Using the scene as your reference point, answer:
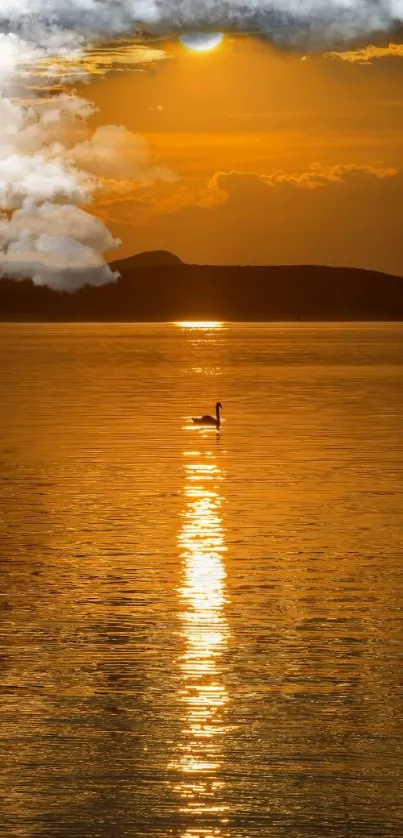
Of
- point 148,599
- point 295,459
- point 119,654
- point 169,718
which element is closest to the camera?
point 169,718

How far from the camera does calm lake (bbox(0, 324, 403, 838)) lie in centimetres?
1312

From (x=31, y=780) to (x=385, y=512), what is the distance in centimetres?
1639

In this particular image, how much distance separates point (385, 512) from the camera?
1146 inches

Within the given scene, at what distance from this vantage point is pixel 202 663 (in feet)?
56.9

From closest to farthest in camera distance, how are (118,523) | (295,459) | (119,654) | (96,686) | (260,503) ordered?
(96,686) < (119,654) < (118,523) < (260,503) < (295,459)

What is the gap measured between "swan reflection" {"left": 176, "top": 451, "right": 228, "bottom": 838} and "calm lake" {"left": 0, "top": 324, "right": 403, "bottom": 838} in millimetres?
32

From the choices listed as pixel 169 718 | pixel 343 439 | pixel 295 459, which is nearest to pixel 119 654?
pixel 169 718

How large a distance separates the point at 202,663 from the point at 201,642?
1004 millimetres

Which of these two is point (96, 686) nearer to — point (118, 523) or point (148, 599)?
point (148, 599)

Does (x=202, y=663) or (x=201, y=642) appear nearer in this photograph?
(x=202, y=663)

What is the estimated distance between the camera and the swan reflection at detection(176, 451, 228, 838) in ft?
43.2

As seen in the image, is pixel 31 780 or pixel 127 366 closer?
pixel 31 780

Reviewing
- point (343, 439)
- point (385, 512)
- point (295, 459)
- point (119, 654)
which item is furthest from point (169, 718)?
point (343, 439)

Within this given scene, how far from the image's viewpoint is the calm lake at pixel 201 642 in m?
13.1
